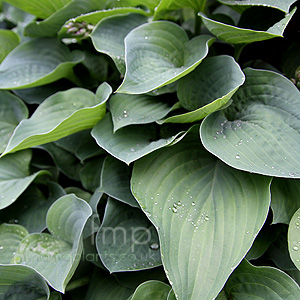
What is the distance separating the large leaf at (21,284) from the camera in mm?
924

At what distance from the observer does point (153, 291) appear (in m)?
Result: 0.92

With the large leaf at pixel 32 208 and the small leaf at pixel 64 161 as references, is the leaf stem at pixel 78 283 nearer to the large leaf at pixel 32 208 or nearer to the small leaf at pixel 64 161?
the large leaf at pixel 32 208

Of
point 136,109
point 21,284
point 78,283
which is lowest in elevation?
point 78,283

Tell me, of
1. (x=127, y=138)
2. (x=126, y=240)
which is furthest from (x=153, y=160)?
(x=126, y=240)

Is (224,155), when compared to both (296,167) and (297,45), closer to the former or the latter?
(296,167)

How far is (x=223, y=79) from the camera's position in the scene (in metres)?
1.03

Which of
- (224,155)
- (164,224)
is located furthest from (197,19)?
(164,224)

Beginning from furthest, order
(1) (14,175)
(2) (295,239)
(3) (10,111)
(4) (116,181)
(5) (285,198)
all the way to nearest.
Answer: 1. (3) (10,111)
2. (1) (14,175)
3. (4) (116,181)
4. (5) (285,198)
5. (2) (295,239)

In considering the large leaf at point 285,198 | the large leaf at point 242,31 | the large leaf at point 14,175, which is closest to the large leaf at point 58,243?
the large leaf at point 14,175

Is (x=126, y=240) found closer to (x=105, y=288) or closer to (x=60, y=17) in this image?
(x=105, y=288)

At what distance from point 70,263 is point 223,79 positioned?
25.0 inches

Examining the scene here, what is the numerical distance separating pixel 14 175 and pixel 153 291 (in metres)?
0.58

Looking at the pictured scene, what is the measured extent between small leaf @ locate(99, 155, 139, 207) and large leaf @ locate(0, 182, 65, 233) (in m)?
0.19

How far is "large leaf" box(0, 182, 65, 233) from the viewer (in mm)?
1161
